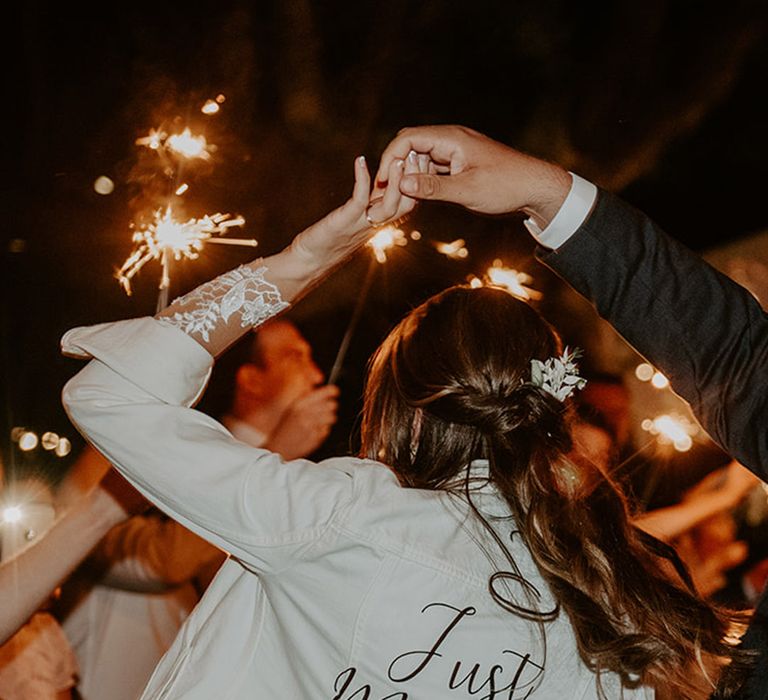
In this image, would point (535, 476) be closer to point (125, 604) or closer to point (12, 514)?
point (12, 514)

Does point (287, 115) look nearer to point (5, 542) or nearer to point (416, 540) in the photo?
point (5, 542)

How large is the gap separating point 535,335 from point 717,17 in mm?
4253

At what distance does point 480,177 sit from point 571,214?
191 mm

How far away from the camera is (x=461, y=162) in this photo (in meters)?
1.62

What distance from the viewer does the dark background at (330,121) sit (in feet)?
11.7

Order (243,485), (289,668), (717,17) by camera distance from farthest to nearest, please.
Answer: (717,17) → (289,668) → (243,485)

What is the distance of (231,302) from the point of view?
5.21ft

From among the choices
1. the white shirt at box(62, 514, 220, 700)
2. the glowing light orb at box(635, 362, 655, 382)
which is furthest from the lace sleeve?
the glowing light orb at box(635, 362, 655, 382)

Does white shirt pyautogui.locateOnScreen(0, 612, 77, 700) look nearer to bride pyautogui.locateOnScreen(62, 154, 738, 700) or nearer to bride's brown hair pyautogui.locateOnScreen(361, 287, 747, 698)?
bride pyautogui.locateOnScreen(62, 154, 738, 700)

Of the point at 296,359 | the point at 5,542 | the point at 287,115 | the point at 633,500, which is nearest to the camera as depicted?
the point at 633,500

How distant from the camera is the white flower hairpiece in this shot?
170 centimetres

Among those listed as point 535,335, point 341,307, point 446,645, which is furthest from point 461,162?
point 341,307

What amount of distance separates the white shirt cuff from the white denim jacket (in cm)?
53

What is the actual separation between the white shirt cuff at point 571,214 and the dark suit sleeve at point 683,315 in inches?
0.6
